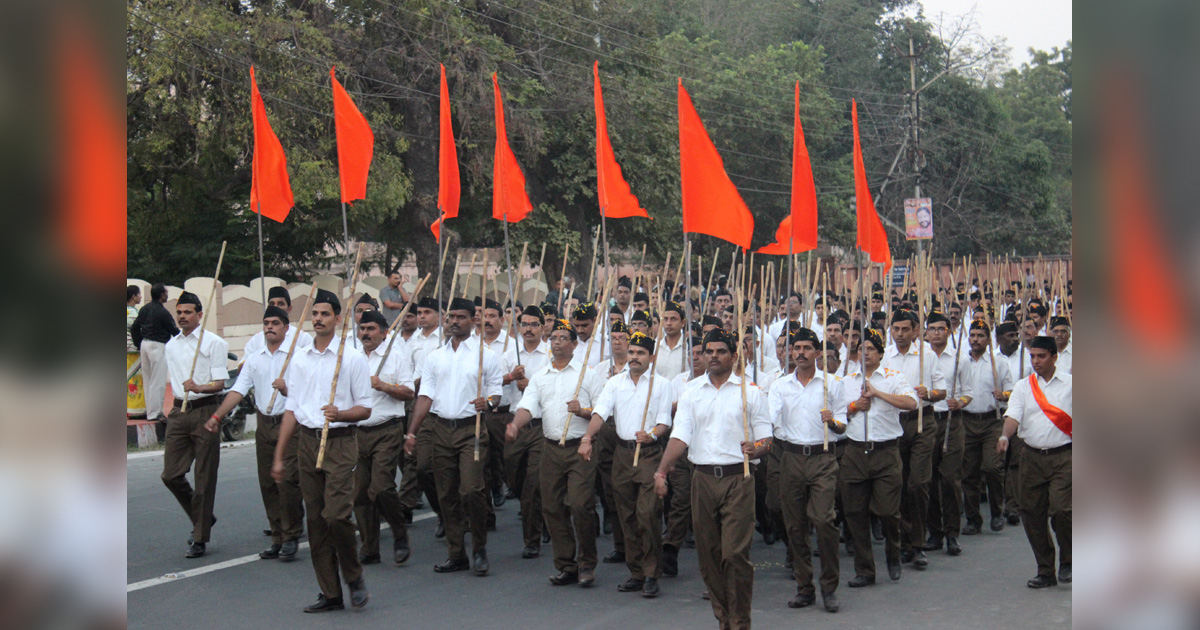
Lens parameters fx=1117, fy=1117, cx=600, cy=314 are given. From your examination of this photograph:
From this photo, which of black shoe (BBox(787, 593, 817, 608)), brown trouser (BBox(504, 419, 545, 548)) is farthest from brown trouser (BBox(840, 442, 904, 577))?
brown trouser (BBox(504, 419, 545, 548))

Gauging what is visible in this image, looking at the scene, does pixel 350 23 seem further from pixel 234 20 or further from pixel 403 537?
pixel 403 537

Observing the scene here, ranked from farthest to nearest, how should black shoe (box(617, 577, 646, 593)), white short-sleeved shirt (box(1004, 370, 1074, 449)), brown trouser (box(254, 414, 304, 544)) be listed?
1. brown trouser (box(254, 414, 304, 544))
2. black shoe (box(617, 577, 646, 593))
3. white short-sleeved shirt (box(1004, 370, 1074, 449))

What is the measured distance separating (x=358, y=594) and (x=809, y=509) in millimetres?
3005

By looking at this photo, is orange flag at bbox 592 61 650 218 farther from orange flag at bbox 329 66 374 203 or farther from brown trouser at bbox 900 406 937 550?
brown trouser at bbox 900 406 937 550

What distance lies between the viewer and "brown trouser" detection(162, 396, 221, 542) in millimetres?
8656

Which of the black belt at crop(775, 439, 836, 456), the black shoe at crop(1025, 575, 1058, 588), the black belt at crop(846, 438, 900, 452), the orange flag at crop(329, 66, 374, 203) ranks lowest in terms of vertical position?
the black shoe at crop(1025, 575, 1058, 588)

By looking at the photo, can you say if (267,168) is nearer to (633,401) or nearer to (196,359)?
(196,359)

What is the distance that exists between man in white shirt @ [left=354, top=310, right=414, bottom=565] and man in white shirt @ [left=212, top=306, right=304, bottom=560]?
0.49 meters

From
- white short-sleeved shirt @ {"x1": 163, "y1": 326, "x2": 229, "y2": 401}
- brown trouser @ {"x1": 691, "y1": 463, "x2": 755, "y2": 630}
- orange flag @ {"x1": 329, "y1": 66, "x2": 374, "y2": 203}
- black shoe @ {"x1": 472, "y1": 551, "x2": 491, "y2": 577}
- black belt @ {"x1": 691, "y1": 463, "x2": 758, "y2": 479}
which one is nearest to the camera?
brown trouser @ {"x1": 691, "y1": 463, "x2": 755, "y2": 630}
